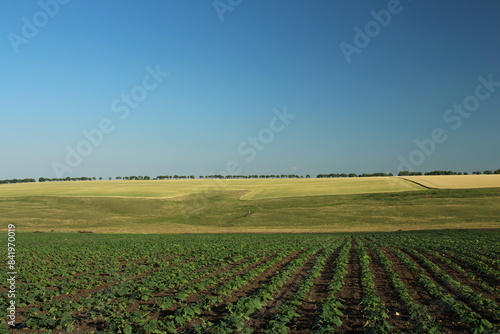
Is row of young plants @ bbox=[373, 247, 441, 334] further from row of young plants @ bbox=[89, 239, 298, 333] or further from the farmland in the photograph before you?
row of young plants @ bbox=[89, 239, 298, 333]

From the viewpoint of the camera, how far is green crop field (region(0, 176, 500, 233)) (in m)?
55.6

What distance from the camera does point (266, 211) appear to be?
67562 mm

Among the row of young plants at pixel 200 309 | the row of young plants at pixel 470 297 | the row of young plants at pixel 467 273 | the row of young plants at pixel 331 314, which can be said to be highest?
the row of young plants at pixel 200 309

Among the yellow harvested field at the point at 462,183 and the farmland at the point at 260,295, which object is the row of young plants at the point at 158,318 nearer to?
the farmland at the point at 260,295

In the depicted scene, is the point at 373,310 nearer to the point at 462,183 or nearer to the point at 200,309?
the point at 200,309

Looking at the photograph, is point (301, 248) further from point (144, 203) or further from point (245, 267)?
point (144, 203)

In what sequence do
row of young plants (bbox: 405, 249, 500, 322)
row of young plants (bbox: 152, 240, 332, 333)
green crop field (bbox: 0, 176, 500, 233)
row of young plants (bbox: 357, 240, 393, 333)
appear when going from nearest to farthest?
row of young plants (bbox: 357, 240, 393, 333), row of young plants (bbox: 152, 240, 332, 333), row of young plants (bbox: 405, 249, 500, 322), green crop field (bbox: 0, 176, 500, 233)

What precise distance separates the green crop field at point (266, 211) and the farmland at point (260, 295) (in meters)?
33.0

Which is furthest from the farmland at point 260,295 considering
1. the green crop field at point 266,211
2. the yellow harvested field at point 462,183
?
the yellow harvested field at point 462,183

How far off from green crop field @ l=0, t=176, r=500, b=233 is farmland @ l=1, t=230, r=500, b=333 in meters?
33.0

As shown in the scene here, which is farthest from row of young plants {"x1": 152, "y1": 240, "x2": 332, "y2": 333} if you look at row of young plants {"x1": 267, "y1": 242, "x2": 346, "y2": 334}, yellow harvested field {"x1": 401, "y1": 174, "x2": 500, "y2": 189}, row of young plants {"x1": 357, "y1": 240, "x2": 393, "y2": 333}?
yellow harvested field {"x1": 401, "y1": 174, "x2": 500, "y2": 189}

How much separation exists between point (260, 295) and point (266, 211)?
179 ft

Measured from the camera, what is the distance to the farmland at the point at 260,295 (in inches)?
408

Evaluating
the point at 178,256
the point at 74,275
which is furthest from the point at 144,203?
the point at 74,275
